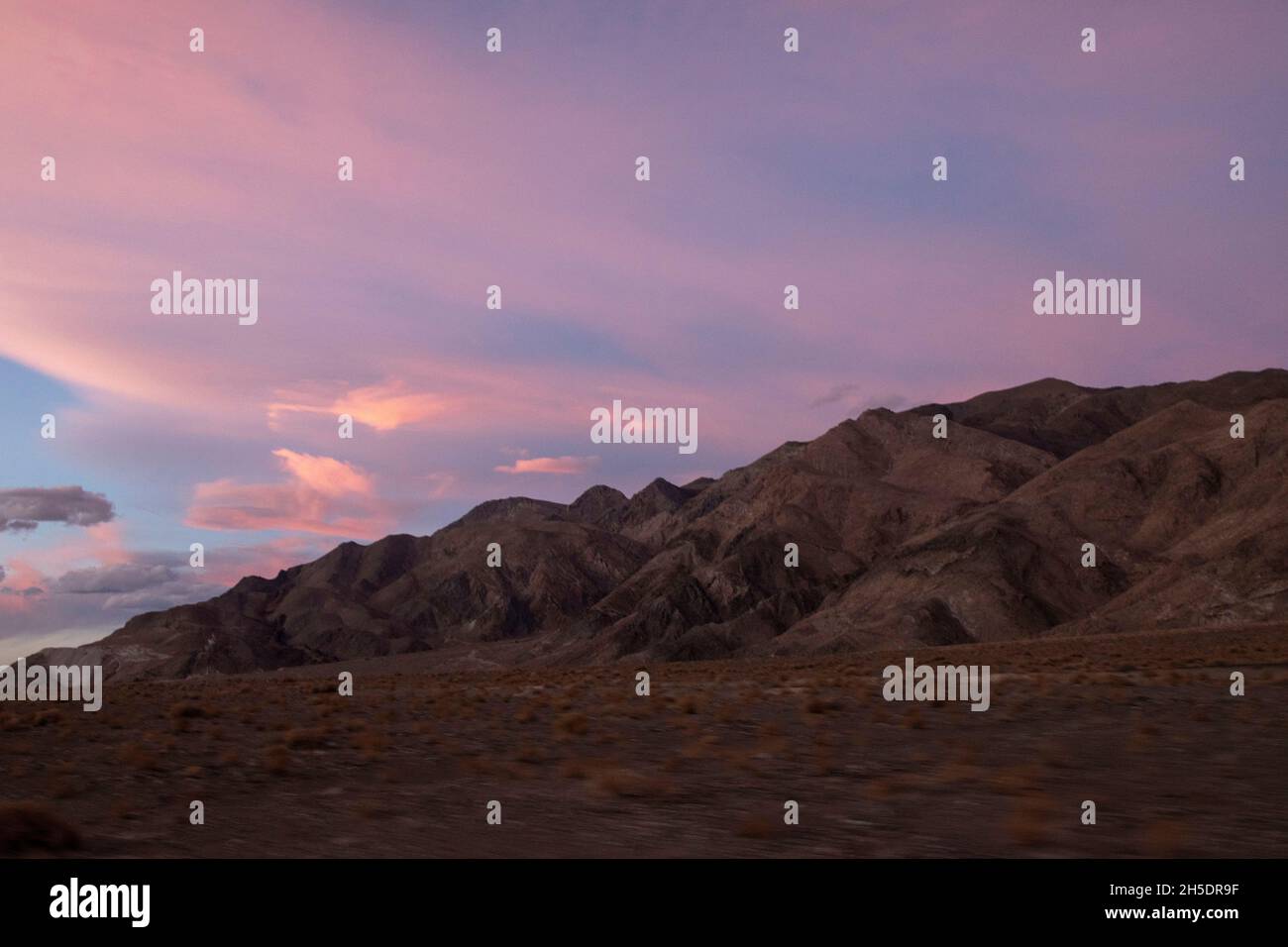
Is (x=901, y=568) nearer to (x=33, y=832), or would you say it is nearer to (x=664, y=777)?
(x=664, y=777)

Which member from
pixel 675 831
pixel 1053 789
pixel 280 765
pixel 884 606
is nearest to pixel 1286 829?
pixel 1053 789

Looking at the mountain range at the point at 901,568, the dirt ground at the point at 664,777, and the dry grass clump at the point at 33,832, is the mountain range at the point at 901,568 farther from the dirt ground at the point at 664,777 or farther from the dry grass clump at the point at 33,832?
the dry grass clump at the point at 33,832

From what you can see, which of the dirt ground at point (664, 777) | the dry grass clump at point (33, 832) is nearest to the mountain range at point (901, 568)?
the dirt ground at point (664, 777)

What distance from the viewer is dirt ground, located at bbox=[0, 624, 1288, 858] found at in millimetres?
9508

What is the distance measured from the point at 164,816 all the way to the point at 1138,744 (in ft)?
46.2

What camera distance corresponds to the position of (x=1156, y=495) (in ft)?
387

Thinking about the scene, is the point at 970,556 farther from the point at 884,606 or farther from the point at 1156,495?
the point at 1156,495

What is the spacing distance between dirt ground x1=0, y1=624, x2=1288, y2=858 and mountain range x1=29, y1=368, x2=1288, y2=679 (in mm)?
72679

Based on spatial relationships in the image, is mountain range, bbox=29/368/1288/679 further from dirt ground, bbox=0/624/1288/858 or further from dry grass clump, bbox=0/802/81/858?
dry grass clump, bbox=0/802/81/858

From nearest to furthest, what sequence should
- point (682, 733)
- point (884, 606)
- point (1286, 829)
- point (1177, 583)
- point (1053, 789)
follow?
point (1286, 829) → point (1053, 789) → point (682, 733) → point (1177, 583) → point (884, 606)

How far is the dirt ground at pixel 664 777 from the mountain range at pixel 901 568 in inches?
2861

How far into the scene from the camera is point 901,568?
119188 mm
